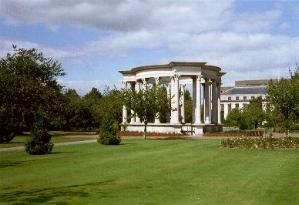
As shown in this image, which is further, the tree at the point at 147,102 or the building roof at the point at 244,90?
the building roof at the point at 244,90

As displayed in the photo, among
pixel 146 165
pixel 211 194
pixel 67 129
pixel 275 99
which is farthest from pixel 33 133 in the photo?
pixel 67 129

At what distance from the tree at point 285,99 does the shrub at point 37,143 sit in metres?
20.0

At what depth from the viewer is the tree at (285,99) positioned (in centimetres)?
3888

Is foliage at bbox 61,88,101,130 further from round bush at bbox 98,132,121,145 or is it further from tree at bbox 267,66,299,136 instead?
tree at bbox 267,66,299,136

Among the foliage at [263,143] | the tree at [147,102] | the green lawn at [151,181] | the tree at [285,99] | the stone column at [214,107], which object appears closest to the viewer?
the green lawn at [151,181]

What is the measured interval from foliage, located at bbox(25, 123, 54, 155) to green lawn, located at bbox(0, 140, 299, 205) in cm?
493

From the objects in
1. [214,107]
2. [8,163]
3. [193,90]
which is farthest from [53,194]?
→ [214,107]

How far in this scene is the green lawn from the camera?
1337 centimetres

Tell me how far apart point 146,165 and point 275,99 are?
2121 cm

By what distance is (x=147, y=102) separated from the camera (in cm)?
5112

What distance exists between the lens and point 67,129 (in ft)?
312

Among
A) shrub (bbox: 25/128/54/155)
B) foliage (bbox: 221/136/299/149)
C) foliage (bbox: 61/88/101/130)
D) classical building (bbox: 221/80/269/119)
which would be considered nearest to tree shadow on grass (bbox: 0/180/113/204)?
shrub (bbox: 25/128/54/155)

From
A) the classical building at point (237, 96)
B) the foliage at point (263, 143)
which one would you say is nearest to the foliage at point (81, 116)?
the foliage at point (263, 143)

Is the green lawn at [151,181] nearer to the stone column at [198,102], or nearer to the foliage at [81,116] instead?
the stone column at [198,102]
